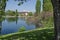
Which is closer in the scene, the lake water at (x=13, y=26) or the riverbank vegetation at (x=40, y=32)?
the riverbank vegetation at (x=40, y=32)

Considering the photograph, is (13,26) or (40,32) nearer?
(40,32)

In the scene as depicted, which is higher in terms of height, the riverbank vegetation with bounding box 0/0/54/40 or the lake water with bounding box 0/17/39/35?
the riverbank vegetation with bounding box 0/0/54/40

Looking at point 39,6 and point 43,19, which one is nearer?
point 43,19

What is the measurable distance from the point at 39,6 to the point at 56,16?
3310cm

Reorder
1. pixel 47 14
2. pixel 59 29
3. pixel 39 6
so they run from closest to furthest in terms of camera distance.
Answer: pixel 59 29 → pixel 47 14 → pixel 39 6

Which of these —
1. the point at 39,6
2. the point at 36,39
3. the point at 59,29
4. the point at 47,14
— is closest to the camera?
the point at 59,29

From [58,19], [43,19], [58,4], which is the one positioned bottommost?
[43,19]

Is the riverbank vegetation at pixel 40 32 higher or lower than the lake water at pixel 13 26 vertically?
higher

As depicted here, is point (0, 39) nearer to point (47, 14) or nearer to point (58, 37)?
point (58, 37)

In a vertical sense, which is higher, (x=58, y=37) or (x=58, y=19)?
(x=58, y=19)

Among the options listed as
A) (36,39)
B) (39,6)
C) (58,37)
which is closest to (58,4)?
(58,37)

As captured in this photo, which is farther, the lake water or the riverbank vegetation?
the lake water

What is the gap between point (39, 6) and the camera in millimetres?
38094

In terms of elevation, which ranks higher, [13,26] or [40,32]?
[40,32]
